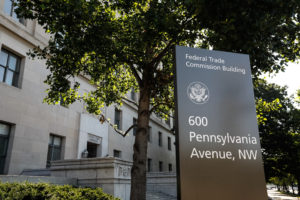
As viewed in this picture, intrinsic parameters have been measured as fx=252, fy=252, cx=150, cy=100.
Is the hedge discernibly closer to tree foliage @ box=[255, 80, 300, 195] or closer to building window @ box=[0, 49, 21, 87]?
building window @ box=[0, 49, 21, 87]

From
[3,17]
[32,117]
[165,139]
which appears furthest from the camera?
[165,139]

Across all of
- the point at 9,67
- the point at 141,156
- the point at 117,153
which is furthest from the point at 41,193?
the point at 117,153

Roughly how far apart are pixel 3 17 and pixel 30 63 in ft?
10.1

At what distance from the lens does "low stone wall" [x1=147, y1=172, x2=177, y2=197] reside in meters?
18.8

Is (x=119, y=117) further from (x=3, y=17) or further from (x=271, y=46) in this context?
(x=271, y=46)

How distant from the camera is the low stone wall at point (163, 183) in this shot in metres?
18.8

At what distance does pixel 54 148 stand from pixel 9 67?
612cm

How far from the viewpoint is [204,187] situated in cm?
368

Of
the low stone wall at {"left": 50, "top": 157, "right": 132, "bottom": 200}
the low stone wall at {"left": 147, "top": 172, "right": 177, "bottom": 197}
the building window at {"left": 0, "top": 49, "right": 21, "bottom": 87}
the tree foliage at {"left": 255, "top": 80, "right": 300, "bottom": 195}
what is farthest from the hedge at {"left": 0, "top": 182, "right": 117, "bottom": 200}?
the tree foliage at {"left": 255, "top": 80, "right": 300, "bottom": 195}

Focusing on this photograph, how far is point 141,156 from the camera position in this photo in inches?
355

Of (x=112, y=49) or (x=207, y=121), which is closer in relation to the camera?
(x=207, y=121)

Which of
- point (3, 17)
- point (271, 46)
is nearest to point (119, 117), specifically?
point (3, 17)

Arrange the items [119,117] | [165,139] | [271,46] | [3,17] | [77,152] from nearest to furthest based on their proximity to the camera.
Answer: [271,46] < [3,17] < [77,152] < [119,117] < [165,139]

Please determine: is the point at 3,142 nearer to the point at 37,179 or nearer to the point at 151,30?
the point at 37,179
